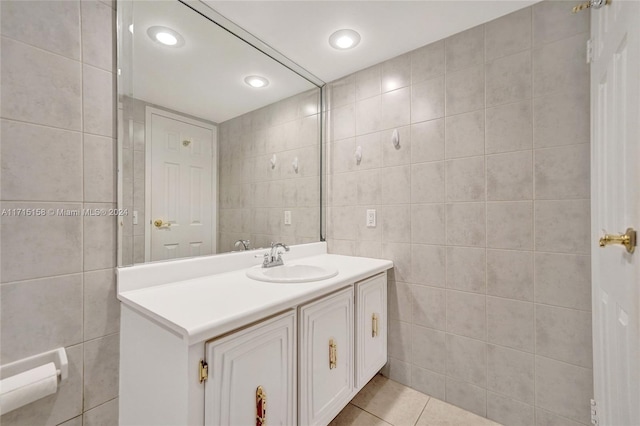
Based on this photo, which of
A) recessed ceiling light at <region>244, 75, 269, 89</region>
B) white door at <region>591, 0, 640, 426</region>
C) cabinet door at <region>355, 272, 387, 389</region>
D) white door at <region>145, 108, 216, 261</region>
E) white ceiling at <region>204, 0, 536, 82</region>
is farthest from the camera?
recessed ceiling light at <region>244, 75, 269, 89</region>

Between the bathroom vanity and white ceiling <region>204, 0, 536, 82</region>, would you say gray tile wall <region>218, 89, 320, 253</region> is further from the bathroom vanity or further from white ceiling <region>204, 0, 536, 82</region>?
white ceiling <region>204, 0, 536, 82</region>

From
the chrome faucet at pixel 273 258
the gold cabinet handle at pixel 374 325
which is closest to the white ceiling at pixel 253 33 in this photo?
the chrome faucet at pixel 273 258

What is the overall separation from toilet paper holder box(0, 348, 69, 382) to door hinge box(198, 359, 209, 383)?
0.59 meters

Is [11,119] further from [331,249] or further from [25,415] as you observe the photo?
[331,249]

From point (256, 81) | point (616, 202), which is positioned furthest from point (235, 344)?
point (256, 81)

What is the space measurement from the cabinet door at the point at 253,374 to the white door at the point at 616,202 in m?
1.06

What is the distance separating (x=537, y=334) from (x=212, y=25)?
240cm

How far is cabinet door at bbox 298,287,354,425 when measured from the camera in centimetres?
117

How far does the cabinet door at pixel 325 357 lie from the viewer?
1167 millimetres

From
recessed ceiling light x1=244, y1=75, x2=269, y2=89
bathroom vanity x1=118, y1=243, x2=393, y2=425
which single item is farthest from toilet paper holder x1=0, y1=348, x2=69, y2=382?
recessed ceiling light x1=244, y1=75, x2=269, y2=89

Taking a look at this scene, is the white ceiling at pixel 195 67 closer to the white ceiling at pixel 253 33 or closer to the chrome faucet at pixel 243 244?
the white ceiling at pixel 253 33

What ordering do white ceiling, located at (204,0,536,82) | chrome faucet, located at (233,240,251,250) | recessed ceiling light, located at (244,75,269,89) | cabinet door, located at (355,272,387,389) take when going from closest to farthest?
1. white ceiling, located at (204,0,536,82)
2. cabinet door, located at (355,272,387,389)
3. chrome faucet, located at (233,240,251,250)
4. recessed ceiling light, located at (244,75,269,89)

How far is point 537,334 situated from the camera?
138 cm

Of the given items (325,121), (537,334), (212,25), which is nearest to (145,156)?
(212,25)
